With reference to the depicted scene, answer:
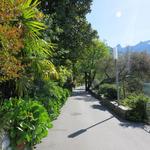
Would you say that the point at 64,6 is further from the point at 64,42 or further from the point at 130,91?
the point at 130,91

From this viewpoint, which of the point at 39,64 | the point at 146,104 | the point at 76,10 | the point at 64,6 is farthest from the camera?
the point at 76,10

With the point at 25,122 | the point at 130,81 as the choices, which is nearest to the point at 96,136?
the point at 25,122

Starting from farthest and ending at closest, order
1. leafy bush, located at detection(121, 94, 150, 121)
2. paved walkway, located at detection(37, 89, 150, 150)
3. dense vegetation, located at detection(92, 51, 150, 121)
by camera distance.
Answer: dense vegetation, located at detection(92, 51, 150, 121) < leafy bush, located at detection(121, 94, 150, 121) < paved walkway, located at detection(37, 89, 150, 150)

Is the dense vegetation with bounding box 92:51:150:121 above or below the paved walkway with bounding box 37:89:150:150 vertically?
above

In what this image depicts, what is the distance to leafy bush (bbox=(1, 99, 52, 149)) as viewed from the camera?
7746 millimetres

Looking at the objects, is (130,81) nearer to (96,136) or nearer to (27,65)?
(96,136)

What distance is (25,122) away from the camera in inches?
320

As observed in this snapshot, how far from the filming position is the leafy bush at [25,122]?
7.75m

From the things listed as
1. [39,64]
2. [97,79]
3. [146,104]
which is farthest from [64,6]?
[97,79]

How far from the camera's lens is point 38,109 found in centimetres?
885

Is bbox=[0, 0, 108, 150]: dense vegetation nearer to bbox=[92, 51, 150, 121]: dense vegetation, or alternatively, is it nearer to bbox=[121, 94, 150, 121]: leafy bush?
bbox=[121, 94, 150, 121]: leafy bush

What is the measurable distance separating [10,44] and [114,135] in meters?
5.99

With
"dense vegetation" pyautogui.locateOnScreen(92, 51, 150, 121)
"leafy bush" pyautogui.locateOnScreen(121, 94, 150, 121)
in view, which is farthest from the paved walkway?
"dense vegetation" pyautogui.locateOnScreen(92, 51, 150, 121)

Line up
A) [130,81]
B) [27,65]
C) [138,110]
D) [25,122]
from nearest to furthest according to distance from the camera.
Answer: [25,122], [27,65], [138,110], [130,81]
